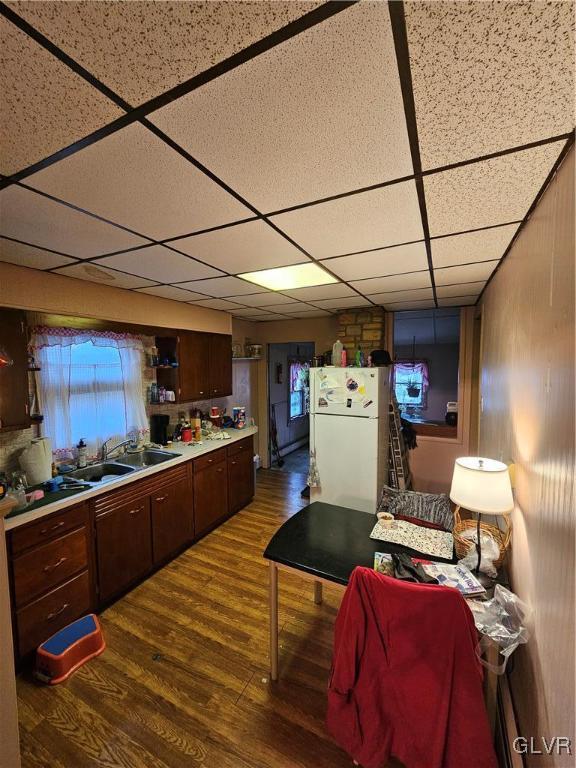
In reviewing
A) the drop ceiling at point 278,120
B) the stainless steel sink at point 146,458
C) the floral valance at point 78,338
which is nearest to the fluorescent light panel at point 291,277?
the drop ceiling at point 278,120

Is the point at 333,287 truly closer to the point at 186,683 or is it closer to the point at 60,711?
the point at 186,683

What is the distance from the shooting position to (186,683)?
5.50 feet

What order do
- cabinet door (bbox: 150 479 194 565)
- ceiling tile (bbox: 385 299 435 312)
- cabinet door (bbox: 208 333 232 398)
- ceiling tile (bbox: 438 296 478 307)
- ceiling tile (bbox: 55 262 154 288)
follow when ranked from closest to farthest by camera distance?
ceiling tile (bbox: 55 262 154 288) < cabinet door (bbox: 150 479 194 565) < ceiling tile (bbox: 438 296 478 307) < ceiling tile (bbox: 385 299 435 312) < cabinet door (bbox: 208 333 232 398)

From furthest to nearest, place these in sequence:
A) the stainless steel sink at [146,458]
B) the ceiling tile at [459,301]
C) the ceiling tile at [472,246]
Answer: the ceiling tile at [459,301]
the stainless steel sink at [146,458]
the ceiling tile at [472,246]

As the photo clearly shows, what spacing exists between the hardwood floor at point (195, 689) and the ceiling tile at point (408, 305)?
3.01 m

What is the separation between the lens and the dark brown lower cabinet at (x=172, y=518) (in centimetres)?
259

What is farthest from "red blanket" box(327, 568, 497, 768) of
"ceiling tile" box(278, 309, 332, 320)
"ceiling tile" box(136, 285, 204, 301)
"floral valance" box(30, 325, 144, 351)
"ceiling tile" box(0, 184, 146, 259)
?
"ceiling tile" box(278, 309, 332, 320)

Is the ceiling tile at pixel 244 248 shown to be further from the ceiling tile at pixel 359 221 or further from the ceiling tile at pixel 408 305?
the ceiling tile at pixel 408 305

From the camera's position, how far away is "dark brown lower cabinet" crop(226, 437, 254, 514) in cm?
357

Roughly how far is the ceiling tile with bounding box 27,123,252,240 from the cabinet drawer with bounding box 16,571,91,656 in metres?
2.23

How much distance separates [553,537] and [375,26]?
4.50 ft

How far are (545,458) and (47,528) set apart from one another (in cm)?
258

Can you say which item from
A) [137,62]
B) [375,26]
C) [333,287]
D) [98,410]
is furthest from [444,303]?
[98,410]

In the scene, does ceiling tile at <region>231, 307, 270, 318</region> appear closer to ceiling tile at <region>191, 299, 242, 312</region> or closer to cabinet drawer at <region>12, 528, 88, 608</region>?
ceiling tile at <region>191, 299, 242, 312</region>
